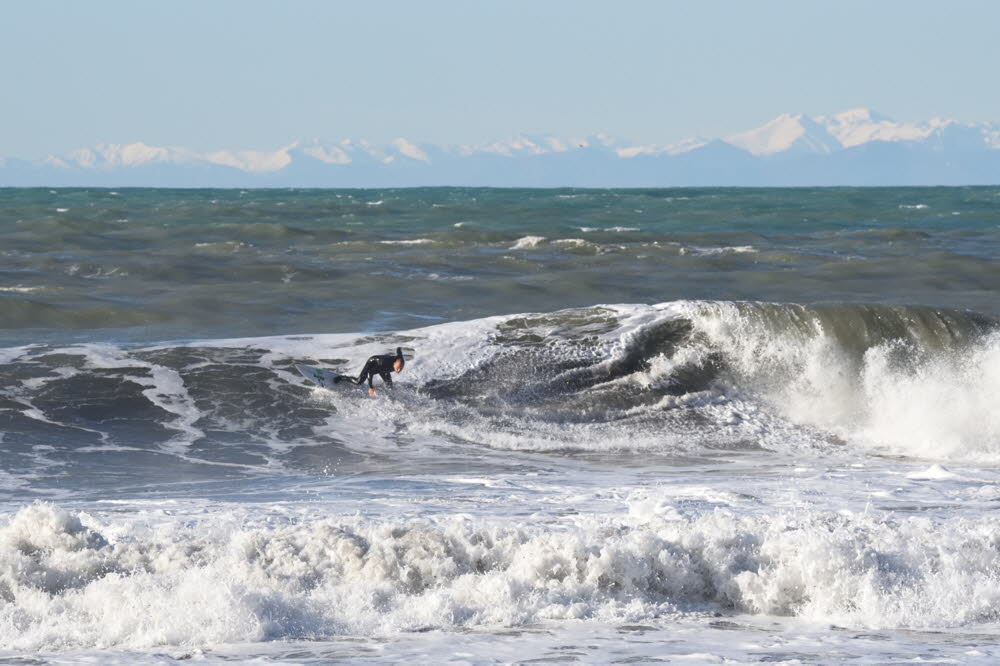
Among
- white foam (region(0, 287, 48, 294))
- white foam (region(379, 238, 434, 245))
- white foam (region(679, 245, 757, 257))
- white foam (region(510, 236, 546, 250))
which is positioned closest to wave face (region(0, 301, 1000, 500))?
white foam (region(0, 287, 48, 294))

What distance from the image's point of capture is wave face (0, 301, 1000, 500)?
13562 millimetres

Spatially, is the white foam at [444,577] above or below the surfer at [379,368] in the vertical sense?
below

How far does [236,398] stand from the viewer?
50.3 feet

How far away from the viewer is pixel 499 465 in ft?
40.7

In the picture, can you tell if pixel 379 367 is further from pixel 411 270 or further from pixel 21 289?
pixel 411 270

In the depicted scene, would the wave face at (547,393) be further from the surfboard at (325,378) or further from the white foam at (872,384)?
the surfboard at (325,378)

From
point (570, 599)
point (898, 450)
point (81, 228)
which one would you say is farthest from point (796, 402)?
point (81, 228)

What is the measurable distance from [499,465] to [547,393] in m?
3.41

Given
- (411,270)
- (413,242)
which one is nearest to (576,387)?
(411,270)

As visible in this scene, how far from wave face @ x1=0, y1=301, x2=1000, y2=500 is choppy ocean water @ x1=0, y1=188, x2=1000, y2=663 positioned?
0.06 meters

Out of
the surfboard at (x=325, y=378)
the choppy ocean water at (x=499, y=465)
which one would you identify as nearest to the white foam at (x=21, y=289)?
the choppy ocean water at (x=499, y=465)

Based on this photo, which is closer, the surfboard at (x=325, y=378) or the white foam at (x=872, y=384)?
the white foam at (x=872, y=384)

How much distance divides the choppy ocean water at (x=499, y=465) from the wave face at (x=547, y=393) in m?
0.06

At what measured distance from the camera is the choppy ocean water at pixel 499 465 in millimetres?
7094
